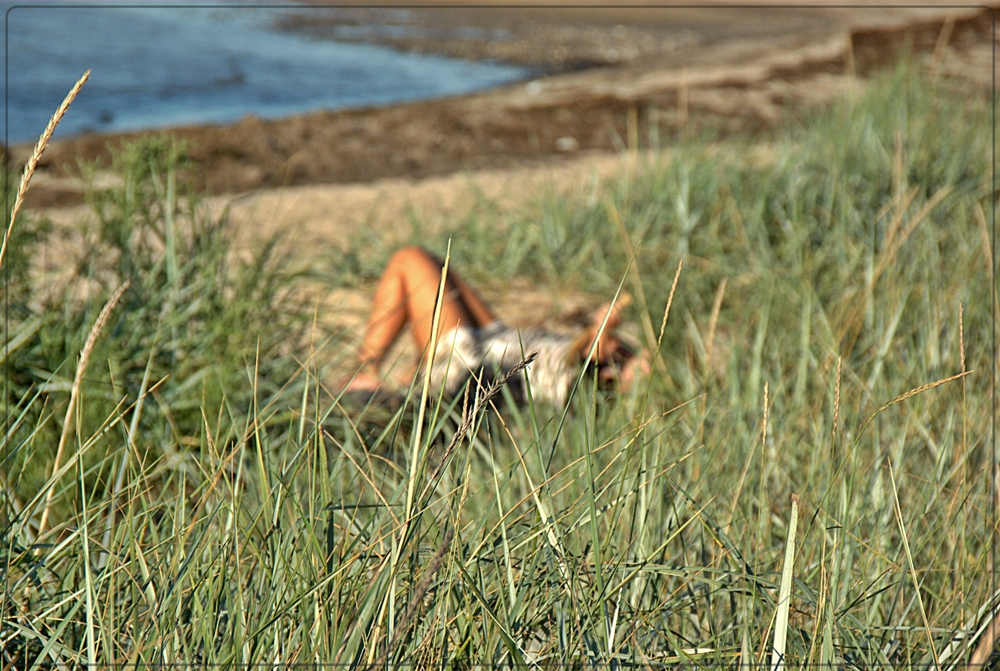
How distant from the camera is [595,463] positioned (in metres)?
1.57

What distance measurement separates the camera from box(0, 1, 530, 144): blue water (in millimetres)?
9930

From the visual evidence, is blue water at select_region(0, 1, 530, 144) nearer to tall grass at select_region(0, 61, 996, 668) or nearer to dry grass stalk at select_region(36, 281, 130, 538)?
tall grass at select_region(0, 61, 996, 668)

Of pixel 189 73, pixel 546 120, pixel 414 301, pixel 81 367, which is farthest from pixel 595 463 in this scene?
pixel 189 73

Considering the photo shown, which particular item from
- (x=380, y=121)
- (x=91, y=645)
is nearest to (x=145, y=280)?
(x=91, y=645)

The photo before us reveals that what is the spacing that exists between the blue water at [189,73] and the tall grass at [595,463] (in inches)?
262

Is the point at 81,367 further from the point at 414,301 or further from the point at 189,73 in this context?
the point at 189,73

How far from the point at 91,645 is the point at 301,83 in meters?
12.6

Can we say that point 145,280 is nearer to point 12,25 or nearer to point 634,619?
point 634,619

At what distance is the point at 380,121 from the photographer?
8.89m

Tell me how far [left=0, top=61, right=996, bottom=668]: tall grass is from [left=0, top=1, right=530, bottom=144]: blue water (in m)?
6.65

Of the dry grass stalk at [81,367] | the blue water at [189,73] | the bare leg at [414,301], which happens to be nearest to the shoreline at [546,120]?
the bare leg at [414,301]

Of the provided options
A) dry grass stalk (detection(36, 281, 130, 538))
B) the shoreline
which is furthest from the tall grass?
the shoreline

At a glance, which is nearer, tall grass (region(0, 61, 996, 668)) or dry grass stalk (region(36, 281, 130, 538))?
dry grass stalk (region(36, 281, 130, 538))

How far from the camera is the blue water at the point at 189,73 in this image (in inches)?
391
